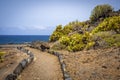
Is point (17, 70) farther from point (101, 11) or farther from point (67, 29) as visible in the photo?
point (101, 11)

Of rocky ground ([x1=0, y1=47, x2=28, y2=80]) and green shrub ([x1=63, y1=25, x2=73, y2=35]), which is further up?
green shrub ([x1=63, y1=25, x2=73, y2=35])

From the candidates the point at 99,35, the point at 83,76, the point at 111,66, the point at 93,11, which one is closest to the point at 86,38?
the point at 99,35

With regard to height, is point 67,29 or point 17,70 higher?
point 67,29

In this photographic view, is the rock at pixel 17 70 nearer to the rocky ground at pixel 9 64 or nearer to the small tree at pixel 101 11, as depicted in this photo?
the rocky ground at pixel 9 64

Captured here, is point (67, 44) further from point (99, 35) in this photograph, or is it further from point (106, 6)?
point (106, 6)

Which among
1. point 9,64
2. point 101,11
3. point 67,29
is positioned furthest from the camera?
point 101,11

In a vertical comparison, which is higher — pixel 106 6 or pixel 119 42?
pixel 106 6

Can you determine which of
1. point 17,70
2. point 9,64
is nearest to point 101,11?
point 9,64

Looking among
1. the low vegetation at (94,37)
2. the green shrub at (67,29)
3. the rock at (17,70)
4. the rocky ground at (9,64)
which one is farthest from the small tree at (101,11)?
→ the rock at (17,70)

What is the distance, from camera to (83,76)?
14609 mm

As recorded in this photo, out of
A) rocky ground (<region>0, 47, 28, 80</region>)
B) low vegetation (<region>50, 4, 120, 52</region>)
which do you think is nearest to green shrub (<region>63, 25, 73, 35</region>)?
low vegetation (<region>50, 4, 120, 52</region>)

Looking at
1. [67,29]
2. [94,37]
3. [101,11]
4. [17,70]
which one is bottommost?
[17,70]

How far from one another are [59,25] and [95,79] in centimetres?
3920

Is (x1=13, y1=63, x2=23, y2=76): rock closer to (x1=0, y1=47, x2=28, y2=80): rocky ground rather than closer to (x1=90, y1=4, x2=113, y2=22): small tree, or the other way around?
(x1=0, y1=47, x2=28, y2=80): rocky ground
